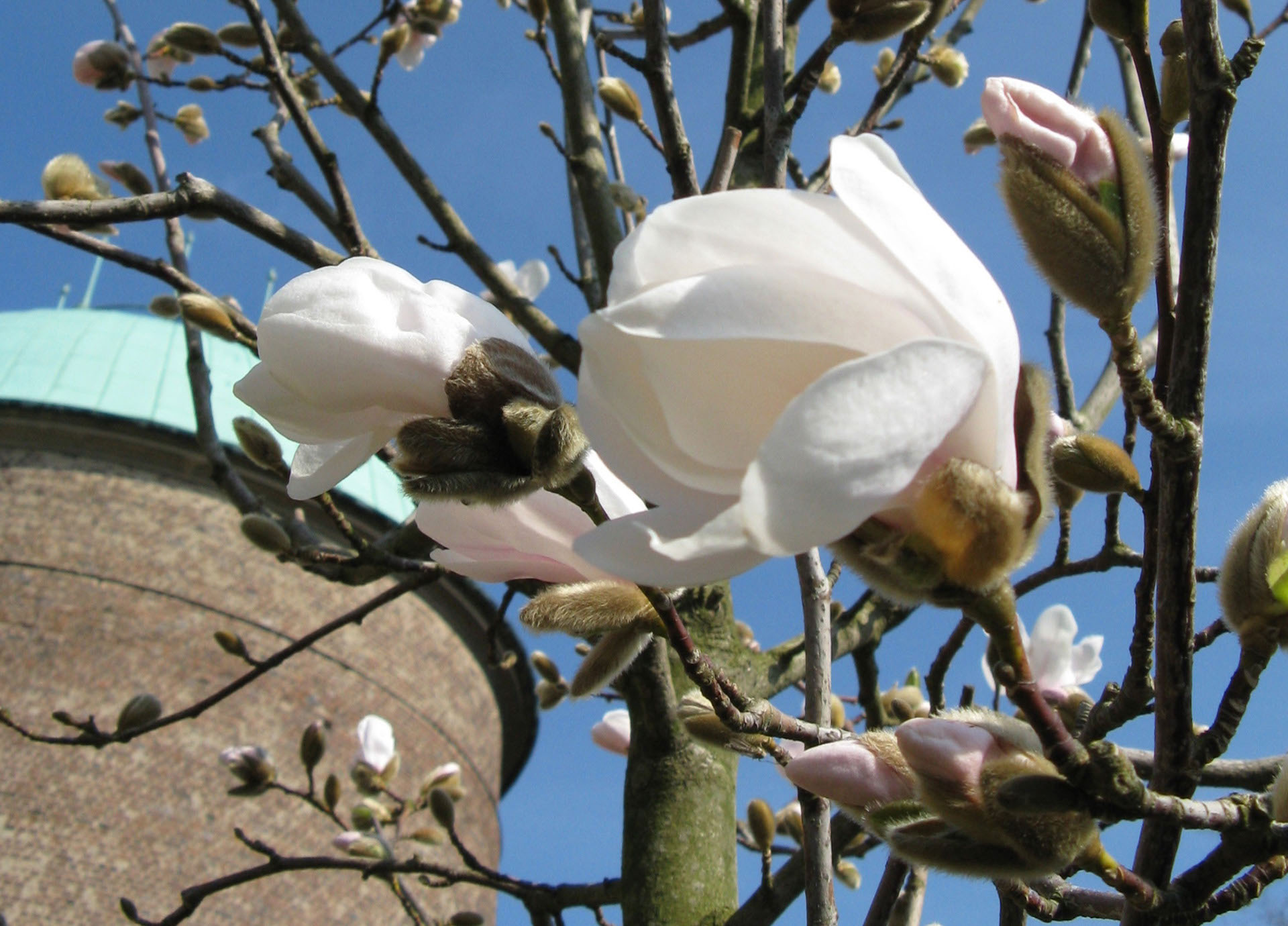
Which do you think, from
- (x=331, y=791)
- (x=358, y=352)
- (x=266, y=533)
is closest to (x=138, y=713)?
(x=266, y=533)

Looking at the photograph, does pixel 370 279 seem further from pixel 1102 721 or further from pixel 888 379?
pixel 1102 721

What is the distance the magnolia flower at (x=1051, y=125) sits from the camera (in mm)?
568

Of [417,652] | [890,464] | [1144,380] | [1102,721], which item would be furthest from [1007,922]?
[417,652]

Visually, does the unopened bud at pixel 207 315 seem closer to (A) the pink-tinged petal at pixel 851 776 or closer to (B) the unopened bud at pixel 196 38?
(B) the unopened bud at pixel 196 38

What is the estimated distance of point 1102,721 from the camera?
0.91m

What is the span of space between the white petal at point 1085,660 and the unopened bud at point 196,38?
2052mm

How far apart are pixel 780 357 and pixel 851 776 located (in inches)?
11.8

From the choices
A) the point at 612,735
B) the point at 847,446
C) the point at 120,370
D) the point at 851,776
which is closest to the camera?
the point at 847,446

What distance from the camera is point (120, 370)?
1045 centimetres

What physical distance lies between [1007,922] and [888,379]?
80 centimetres

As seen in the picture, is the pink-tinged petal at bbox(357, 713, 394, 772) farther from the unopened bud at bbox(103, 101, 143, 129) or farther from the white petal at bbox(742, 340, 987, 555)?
the white petal at bbox(742, 340, 987, 555)

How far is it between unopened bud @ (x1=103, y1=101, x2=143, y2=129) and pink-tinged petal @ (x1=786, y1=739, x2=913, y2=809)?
2580 mm

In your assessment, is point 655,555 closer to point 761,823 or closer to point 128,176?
point 761,823

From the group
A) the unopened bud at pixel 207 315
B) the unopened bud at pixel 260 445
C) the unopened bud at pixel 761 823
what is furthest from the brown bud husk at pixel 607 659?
the unopened bud at pixel 207 315
